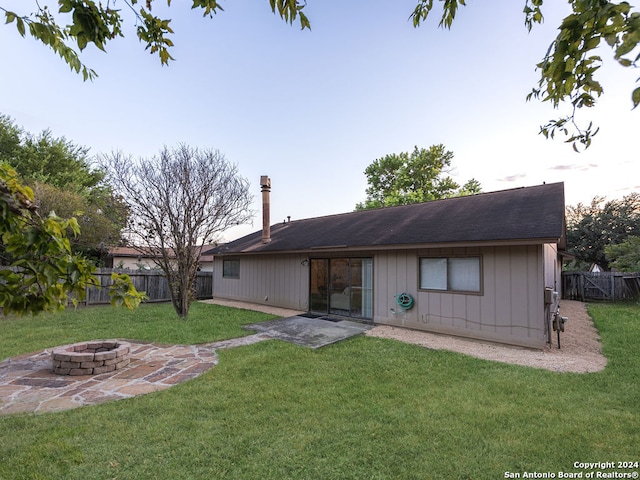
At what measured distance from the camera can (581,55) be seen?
1251 millimetres

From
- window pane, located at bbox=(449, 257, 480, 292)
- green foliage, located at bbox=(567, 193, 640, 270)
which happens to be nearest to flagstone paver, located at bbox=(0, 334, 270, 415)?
window pane, located at bbox=(449, 257, 480, 292)

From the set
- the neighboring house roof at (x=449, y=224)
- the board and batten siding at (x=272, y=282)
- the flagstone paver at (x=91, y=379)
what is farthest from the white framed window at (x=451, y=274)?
the flagstone paver at (x=91, y=379)

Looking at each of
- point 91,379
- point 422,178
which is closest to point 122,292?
point 91,379

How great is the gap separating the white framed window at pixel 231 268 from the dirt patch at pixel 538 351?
788cm

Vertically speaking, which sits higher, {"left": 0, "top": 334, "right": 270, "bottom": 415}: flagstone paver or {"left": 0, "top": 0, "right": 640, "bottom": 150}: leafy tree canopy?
{"left": 0, "top": 0, "right": 640, "bottom": 150}: leafy tree canopy

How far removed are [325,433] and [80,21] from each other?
3.67 m

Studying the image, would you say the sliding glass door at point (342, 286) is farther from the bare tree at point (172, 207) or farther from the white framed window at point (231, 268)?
the white framed window at point (231, 268)

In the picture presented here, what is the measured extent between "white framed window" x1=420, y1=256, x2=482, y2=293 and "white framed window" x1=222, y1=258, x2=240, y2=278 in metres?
8.73

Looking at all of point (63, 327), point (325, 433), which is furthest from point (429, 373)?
point (63, 327)

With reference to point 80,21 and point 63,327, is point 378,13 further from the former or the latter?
point 63,327

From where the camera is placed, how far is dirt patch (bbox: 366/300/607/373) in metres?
5.31

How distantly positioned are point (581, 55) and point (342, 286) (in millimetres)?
8900

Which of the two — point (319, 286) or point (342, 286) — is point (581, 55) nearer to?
point (342, 286)

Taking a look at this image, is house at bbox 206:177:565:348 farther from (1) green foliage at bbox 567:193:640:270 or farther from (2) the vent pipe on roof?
(1) green foliage at bbox 567:193:640:270
